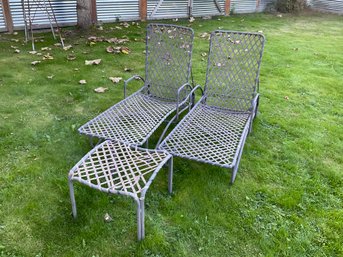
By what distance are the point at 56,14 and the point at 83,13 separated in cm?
82

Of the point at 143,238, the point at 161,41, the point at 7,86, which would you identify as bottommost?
the point at 143,238

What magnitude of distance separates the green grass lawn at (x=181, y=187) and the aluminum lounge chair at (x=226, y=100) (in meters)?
0.25

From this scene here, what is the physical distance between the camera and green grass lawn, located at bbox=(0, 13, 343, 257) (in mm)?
2326

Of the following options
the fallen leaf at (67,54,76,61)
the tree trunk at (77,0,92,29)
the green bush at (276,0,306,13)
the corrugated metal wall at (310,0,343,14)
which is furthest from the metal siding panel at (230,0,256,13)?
the fallen leaf at (67,54,76,61)

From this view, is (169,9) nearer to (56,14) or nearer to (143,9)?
(143,9)

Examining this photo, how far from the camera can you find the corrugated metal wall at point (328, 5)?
11.5 meters

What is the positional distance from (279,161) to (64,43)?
5.05 m

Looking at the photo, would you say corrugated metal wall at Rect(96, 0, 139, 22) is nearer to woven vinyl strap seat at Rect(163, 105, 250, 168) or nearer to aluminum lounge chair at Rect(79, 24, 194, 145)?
aluminum lounge chair at Rect(79, 24, 194, 145)

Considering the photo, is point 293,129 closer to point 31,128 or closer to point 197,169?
point 197,169

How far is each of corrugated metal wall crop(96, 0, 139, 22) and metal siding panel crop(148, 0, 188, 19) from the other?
49 cm

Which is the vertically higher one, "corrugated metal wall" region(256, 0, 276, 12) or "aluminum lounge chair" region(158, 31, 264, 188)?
"corrugated metal wall" region(256, 0, 276, 12)

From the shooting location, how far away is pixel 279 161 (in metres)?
3.28

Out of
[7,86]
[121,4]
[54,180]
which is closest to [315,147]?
[54,180]

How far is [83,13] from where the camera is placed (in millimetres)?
7199
